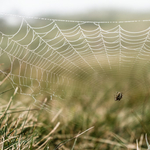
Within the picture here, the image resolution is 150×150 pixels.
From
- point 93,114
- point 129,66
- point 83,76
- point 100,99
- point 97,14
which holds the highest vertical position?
point 97,14

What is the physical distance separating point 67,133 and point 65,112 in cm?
26

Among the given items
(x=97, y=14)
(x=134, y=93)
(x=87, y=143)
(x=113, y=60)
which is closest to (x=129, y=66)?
(x=113, y=60)

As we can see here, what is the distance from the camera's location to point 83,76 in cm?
436

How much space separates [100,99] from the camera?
2.45 m

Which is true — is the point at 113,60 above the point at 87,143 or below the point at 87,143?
above

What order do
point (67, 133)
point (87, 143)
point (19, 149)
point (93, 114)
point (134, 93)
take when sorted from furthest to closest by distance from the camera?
point (134, 93), point (93, 114), point (67, 133), point (87, 143), point (19, 149)

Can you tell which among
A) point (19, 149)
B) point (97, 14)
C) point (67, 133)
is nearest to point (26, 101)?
point (67, 133)

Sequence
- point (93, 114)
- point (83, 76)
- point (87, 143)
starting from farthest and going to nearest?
point (83, 76)
point (93, 114)
point (87, 143)

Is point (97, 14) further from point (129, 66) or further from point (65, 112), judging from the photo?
point (65, 112)

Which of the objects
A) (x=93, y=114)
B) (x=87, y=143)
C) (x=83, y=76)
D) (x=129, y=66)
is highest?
(x=129, y=66)

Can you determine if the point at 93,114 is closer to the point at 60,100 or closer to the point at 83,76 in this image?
the point at 60,100

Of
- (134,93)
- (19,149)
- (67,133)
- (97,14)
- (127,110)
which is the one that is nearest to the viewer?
(19,149)

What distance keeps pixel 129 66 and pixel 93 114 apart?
289 cm

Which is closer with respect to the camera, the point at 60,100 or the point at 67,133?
the point at 67,133
